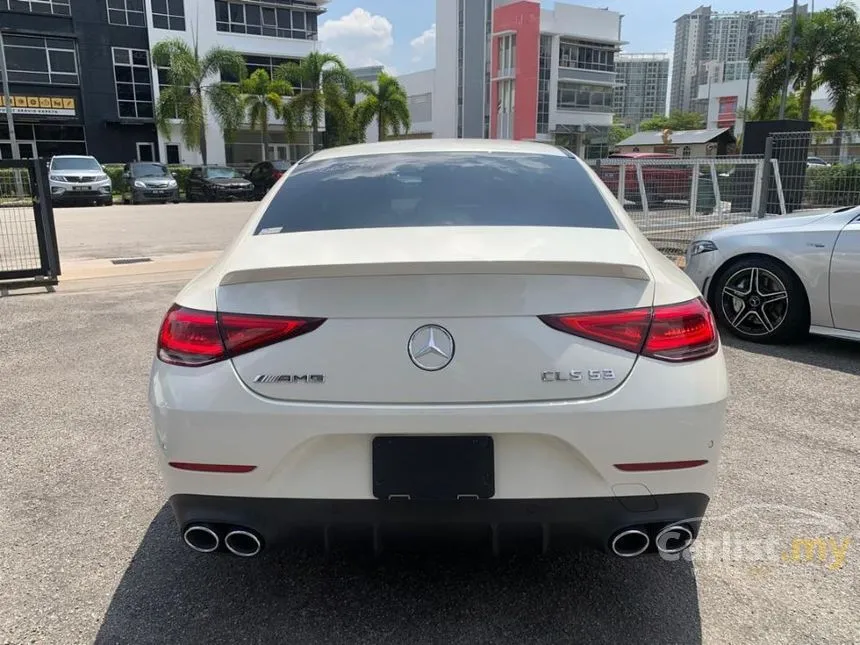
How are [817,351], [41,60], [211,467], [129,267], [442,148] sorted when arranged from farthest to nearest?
[41,60], [129,267], [817,351], [442,148], [211,467]

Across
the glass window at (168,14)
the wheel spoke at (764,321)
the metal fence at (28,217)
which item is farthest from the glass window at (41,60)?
the wheel spoke at (764,321)

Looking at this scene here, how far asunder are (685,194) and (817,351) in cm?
644

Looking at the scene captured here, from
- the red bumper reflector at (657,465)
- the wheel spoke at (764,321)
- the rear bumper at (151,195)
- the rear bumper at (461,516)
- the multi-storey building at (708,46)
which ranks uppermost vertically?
the multi-storey building at (708,46)

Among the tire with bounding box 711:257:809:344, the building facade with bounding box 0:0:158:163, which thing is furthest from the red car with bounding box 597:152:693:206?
the building facade with bounding box 0:0:158:163

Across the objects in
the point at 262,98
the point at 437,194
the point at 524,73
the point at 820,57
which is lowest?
the point at 437,194

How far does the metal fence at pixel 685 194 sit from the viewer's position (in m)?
11.1

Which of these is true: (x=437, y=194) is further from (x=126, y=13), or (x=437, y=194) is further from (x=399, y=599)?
(x=126, y=13)

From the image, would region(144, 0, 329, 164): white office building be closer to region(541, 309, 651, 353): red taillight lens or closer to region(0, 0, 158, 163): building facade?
region(0, 0, 158, 163): building facade

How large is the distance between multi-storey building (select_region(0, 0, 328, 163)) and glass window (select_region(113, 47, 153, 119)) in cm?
5

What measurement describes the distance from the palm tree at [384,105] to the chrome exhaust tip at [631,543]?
40.7 meters

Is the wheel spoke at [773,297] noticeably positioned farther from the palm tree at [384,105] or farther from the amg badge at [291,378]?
the palm tree at [384,105]

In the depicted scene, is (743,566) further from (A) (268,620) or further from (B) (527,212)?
(A) (268,620)

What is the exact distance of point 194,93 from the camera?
119 feet

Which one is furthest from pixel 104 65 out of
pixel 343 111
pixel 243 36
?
pixel 343 111
